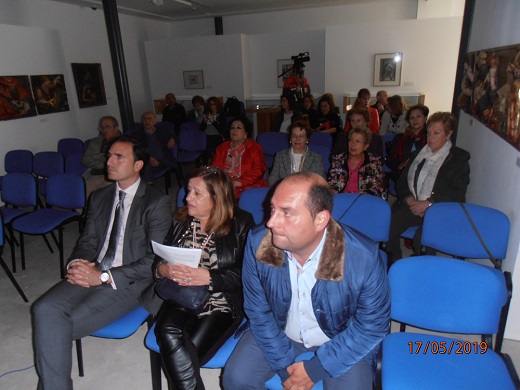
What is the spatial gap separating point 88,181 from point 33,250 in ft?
3.49

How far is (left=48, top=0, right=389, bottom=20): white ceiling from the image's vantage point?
8.66 metres

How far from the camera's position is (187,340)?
187 cm

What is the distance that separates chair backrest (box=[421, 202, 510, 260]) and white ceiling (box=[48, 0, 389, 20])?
8.02 metres

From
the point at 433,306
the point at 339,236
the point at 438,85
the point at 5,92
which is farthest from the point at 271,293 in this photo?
the point at 438,85

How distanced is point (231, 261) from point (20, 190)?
334 centimetres

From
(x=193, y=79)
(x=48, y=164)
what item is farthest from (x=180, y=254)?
(x=193, y=79)

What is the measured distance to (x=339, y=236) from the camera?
1.64 metres

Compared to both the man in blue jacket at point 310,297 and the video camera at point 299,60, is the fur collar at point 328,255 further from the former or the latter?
the video camera at point 299,60

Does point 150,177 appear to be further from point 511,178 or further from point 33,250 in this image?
point 511,178

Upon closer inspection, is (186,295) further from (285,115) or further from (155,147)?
(285,115)

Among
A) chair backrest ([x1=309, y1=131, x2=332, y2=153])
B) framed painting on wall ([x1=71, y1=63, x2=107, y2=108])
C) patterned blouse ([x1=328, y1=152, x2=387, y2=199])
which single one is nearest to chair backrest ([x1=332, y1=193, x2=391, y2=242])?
patterned blouse ([x1=328, y1=152, x2=387, y2=199])

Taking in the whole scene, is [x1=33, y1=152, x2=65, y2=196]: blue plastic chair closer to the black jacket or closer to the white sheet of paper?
the black jacket

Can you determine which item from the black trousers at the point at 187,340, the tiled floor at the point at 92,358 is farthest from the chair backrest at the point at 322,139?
the black trousers at the point at 187,340

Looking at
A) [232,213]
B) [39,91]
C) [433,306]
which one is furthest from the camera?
[39,91]
